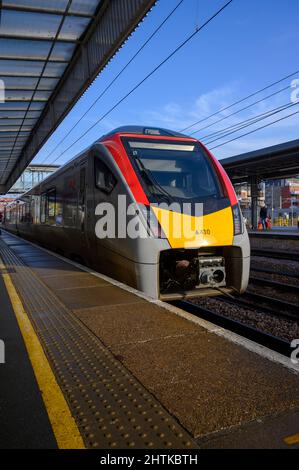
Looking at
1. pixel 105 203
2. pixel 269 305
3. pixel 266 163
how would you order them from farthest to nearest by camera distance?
1. pixel 266 163
2. pixel 269 305
3. pixel 105 203

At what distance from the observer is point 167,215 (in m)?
5.69

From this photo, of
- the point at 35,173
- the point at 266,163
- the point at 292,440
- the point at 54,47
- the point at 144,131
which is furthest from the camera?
the point at 35,173

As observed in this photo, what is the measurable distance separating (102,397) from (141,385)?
296mm

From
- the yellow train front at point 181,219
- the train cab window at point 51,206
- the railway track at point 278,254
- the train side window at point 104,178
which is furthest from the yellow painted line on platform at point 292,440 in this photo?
the railway track at point 278,254

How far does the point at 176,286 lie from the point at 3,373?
371cm

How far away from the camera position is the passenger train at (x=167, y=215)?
18.4ft

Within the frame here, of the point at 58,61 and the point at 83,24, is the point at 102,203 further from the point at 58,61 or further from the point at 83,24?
the point at 58,61

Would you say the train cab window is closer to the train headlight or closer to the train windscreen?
the train windscreen

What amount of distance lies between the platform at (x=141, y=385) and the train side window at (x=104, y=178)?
2.54 meters

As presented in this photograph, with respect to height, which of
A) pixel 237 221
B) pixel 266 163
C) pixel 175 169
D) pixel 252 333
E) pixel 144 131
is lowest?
pixel 252 333

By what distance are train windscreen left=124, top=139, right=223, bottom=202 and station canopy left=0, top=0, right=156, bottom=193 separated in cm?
292

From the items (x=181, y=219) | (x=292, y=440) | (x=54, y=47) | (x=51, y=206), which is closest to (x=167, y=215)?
(x=181, y=219)

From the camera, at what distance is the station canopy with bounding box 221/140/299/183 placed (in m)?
19.8

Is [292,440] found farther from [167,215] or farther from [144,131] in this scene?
[144,131]
